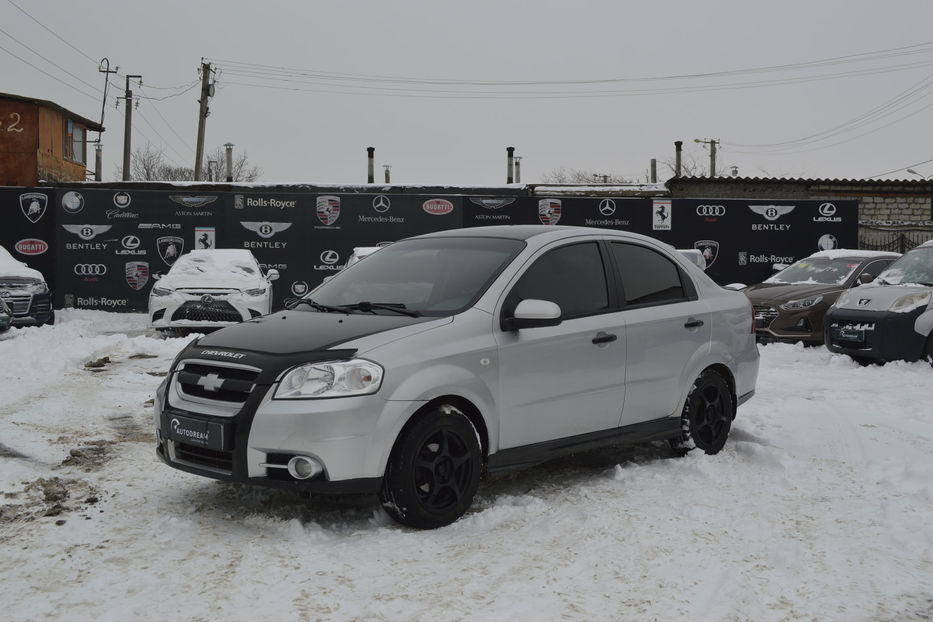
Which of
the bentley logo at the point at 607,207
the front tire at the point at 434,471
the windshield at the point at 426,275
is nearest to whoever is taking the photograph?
the front tire at the point at 434,471

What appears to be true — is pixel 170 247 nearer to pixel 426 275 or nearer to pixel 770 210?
pixel 770 210

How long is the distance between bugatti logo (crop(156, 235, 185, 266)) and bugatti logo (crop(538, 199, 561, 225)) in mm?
7862

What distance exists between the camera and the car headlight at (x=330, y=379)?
4398 mm

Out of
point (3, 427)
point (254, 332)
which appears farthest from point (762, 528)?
point (3, 427)

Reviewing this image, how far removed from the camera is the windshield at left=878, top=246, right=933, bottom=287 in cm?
1118

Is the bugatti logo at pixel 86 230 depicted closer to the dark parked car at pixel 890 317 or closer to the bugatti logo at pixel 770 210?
the bugatti logo at pixel 770 210

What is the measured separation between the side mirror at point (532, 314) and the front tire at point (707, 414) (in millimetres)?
1632

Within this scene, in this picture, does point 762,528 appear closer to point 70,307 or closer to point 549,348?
point 549,348

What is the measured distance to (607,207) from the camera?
20.5 metres

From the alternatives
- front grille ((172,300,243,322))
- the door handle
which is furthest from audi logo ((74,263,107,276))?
the door handle

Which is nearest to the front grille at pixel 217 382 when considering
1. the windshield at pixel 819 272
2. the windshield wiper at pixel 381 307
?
the windshield wiper at pixel 381 307

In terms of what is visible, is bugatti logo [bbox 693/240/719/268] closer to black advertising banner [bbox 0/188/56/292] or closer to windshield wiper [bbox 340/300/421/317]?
black advertising banner [bbox 0/188/56/292]

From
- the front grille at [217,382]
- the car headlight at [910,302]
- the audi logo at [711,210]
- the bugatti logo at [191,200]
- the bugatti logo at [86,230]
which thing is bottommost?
the front grille at [217,382]

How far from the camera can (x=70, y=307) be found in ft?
64.3
